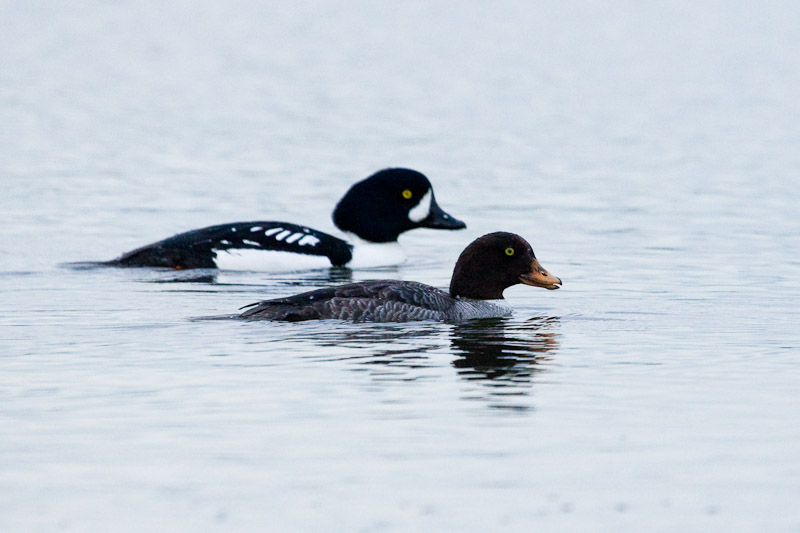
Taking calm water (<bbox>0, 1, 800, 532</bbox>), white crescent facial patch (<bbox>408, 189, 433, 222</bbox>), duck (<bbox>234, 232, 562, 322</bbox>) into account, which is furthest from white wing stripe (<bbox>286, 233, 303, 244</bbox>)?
duck (<bbox>234, 232, 562, 322</bbox>)

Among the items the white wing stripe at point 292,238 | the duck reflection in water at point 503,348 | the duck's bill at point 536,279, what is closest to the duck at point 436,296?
the duck's bill at point 536,279

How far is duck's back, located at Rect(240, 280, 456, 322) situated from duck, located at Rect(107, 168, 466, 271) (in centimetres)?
355

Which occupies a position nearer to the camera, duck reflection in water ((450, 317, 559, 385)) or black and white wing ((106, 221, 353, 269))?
duck reflection in water ((450, 317, 559, 385))

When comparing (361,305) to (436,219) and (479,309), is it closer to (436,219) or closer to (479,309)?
(479,309)

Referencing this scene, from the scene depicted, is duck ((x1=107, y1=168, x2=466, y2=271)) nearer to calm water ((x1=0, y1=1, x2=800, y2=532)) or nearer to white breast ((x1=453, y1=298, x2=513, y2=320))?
calm water ((x1=0, y1=1, x2=800, y2=532))

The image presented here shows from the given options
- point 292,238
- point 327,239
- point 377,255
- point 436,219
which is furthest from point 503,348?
point 436,219

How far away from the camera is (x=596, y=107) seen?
31438 millimetres

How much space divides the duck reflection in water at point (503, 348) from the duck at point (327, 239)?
13.4 feet

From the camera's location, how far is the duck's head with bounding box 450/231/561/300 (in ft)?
40.1

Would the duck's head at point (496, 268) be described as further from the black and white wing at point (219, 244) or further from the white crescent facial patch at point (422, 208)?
the white crescent facial patch at point (422, 208)

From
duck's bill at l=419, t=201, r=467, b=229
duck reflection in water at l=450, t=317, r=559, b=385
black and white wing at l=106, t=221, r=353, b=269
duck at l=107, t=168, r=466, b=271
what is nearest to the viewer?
duck reflection in water at l=450, t=317, r=559, b=385

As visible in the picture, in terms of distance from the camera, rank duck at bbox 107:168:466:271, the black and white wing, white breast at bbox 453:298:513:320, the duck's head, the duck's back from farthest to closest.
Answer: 1. duck at bbox 107:168:466:271
2. the black and white wing
3. the duck's head
4. white breast at bbox 453:298:513:320
5. the duck's back

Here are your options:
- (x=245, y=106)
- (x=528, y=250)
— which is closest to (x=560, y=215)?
(x=528, y=250)

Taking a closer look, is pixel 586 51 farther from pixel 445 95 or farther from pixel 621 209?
pixel 621 209
